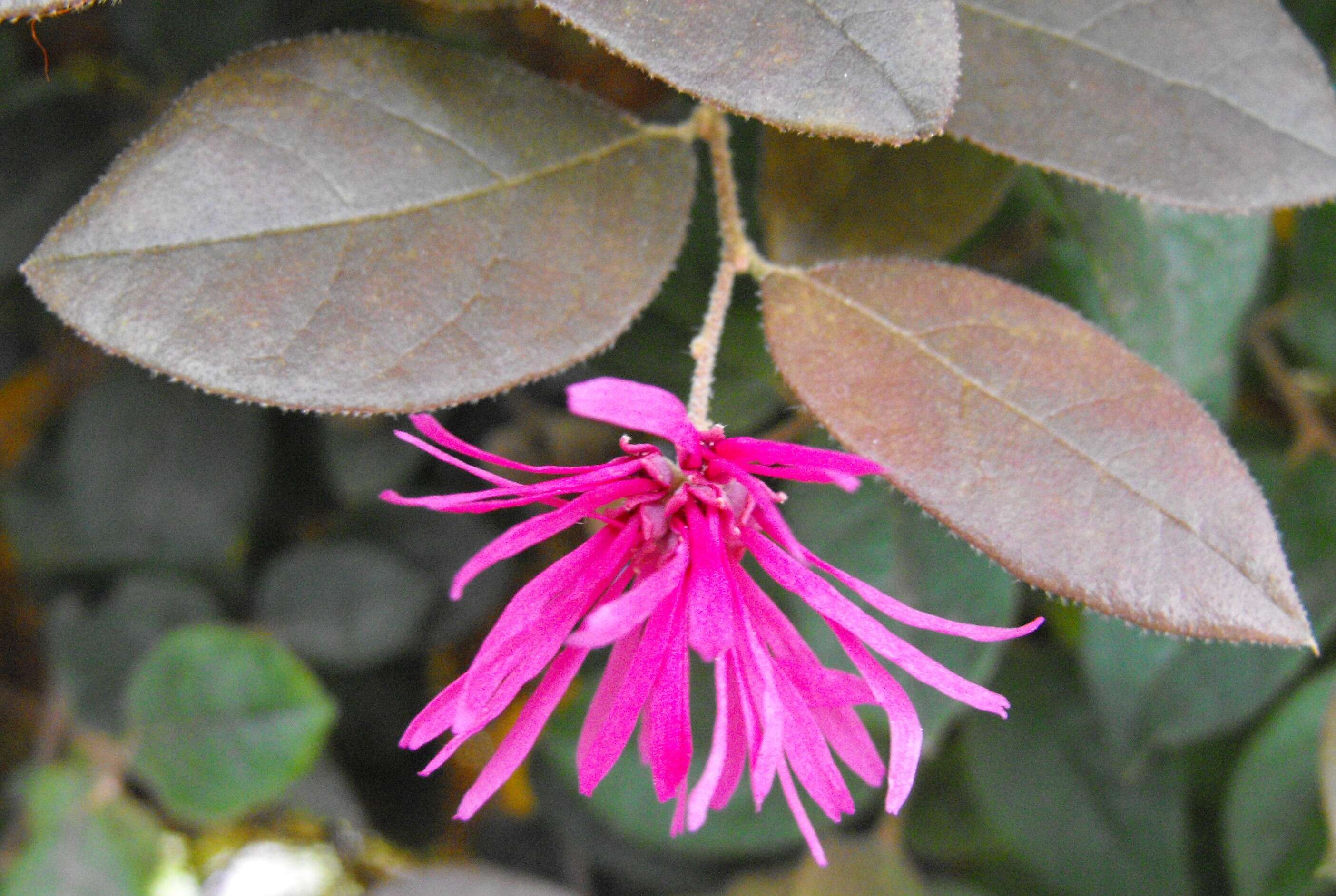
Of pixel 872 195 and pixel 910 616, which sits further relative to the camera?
pixel 872 195

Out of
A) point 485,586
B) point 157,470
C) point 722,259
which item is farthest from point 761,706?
point 157,470

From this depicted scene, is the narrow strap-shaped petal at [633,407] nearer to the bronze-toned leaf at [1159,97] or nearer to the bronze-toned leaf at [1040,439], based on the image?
the bronze-toned leaf at [1040,439]

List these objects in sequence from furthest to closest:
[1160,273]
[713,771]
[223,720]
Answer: [223,720], [1160,273], [713,771]

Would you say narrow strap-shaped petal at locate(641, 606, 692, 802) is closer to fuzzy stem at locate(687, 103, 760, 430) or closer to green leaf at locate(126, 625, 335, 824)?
fuzzy stem at locate(687, 103, 760, 430)

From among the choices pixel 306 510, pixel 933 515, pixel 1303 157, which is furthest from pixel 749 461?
pixel 306 510

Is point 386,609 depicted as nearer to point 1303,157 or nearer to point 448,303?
point 448,303

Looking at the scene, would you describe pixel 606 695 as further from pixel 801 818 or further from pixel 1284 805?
pixel 1284 805
